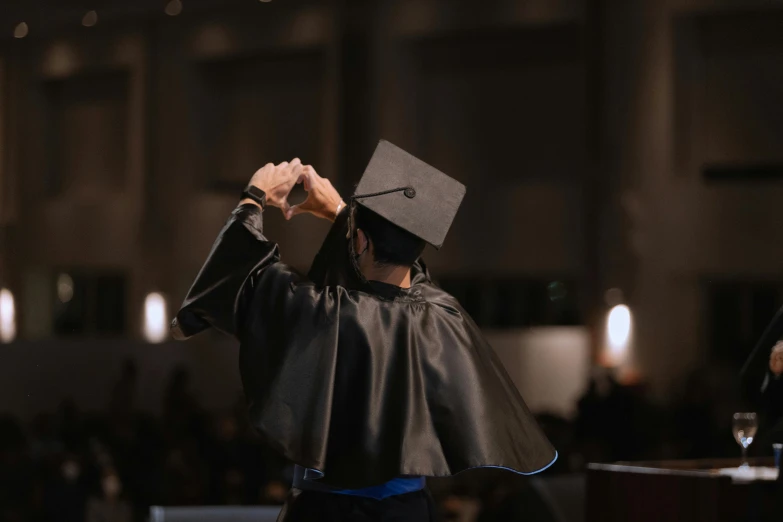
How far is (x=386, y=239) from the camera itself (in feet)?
9.48

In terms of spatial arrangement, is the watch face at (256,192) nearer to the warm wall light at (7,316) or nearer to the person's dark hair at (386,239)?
the person's dark hair at (386,239)

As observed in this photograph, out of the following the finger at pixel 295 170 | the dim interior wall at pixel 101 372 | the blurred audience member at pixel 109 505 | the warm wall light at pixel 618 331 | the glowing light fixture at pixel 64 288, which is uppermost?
the finger at pixel 295 170

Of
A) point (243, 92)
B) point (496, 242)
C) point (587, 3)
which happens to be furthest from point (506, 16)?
point (243, 92)

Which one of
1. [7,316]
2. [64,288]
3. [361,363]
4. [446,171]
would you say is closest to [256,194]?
[361,363]

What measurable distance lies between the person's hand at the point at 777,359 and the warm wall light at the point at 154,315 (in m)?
9.87

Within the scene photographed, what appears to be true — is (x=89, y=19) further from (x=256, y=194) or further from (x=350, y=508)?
(x=350, y=508)

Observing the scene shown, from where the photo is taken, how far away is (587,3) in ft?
38.4

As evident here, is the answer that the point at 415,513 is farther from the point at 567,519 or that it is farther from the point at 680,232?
the point at 680,232

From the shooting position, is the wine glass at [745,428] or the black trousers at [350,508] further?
the wine glass at [745,428]

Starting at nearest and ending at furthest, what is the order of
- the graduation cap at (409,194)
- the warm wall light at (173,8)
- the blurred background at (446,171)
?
the graduation cap at (409,194)
the blurred background at (446,171)
the warm wall light at (173,8)

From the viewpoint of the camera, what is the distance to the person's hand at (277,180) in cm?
290

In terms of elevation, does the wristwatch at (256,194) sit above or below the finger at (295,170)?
below

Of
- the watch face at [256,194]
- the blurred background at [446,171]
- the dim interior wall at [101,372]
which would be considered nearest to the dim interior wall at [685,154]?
the blurred background at [446,171]

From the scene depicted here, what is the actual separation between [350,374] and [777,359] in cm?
147
